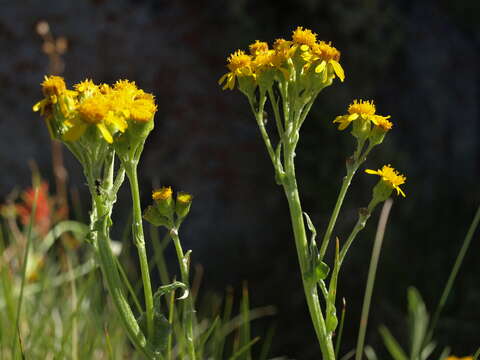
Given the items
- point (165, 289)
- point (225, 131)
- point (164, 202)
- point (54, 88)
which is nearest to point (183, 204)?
point (164, 202)

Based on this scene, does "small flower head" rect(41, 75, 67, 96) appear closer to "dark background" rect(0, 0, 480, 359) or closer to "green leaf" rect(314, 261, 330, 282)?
"green leaf" rect(314, 261, 330, 282)

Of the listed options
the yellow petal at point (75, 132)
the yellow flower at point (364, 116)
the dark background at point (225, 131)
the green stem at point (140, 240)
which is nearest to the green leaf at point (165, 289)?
the green stem at point (140, 240)

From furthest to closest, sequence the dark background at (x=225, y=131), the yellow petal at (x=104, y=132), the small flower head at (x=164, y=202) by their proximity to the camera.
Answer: the dark background at (x=225, y=131), the small flower head at (x=164, y=202), the yellow petal at (x=104, y=132)

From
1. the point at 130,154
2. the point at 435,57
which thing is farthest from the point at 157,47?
the point at 130,154

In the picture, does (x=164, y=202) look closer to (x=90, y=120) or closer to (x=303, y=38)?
(x=90, y=120)

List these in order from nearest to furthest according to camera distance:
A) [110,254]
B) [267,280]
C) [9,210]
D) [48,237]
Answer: [110,254], [48,237], [9,210], [267,280]

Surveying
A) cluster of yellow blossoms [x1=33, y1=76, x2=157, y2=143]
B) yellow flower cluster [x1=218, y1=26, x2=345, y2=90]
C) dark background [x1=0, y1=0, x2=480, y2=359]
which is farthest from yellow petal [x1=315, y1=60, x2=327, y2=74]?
dark background [x1=0, y1=0, x2=480, y2=359]

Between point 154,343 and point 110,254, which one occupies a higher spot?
point 110,254

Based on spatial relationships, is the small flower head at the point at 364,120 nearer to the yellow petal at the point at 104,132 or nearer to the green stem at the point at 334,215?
the green stem at the point at 334,215

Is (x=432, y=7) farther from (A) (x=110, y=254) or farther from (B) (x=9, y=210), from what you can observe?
(A) (x=110, y=254)
